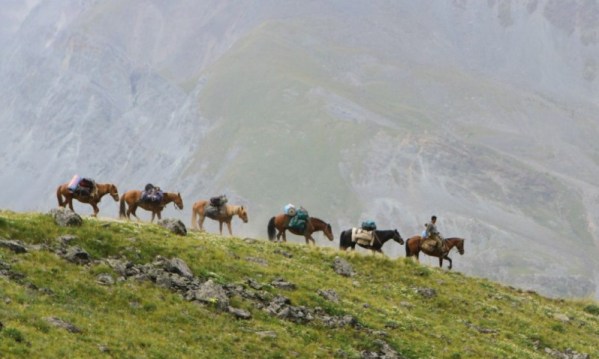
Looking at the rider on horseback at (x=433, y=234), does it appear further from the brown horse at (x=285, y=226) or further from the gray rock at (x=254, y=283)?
the gray rock at (x=254, y=283)

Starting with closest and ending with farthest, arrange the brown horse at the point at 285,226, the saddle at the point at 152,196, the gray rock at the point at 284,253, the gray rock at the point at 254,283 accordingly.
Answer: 1. the gray rock at the point at 254,283
2. the gray rock at the point at 284,253
3. the saddle at the point at 152,196
4. the brown horse at the point at 285,226

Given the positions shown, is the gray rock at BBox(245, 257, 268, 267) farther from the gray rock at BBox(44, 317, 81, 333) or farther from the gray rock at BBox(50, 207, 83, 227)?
the gray rock at BBox(44, 317, 81, 333)

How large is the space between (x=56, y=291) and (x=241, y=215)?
24.3 metres

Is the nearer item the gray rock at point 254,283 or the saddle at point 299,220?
the gray rock at point 254,283

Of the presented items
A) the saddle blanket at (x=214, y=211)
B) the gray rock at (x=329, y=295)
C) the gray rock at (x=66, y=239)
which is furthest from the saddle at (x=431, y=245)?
the gray rock at (x=66, y=239)

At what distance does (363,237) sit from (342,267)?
22.1 ft

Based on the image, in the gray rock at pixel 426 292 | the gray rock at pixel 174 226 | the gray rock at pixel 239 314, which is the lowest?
the gray rock at pixel 239 314

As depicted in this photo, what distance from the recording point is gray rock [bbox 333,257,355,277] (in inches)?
1374


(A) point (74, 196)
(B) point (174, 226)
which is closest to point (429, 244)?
(B) point (174, 226)

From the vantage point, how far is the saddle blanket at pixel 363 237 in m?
41.8

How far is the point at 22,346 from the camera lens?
19.0m

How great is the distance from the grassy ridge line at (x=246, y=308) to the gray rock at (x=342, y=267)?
0.33 metres

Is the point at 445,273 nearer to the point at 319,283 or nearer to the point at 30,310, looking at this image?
the point at 319,283

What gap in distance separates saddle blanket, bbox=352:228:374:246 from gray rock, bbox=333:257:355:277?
18.5ft
